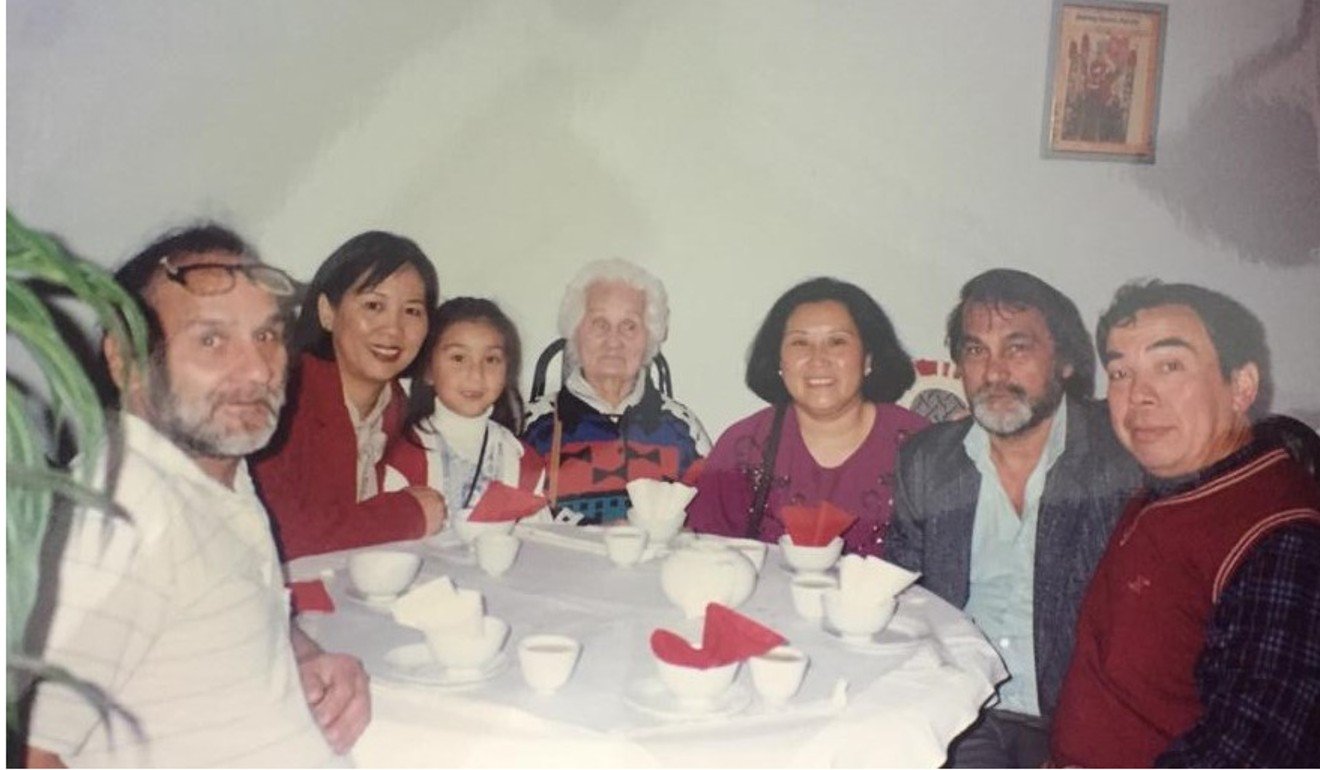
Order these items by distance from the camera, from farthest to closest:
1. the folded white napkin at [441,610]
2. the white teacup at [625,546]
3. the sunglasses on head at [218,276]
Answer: the white teacup at [625,546], the sunglasses on head at [218,276], the folded white napkin at [441,610]

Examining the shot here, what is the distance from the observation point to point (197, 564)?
1107mm

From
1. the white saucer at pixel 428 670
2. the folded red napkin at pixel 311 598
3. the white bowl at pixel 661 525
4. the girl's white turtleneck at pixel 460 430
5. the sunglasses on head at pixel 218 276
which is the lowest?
the white saucer at pixel 428 670

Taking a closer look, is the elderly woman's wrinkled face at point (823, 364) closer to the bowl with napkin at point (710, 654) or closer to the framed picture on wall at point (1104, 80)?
the framed picture on wall at point (1104, 80)

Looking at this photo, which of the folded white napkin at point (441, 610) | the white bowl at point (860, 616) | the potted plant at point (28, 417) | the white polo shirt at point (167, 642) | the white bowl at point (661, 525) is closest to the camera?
the potted plant at point (28, 417)

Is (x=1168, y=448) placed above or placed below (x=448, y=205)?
below

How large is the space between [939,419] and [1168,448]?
0.43m

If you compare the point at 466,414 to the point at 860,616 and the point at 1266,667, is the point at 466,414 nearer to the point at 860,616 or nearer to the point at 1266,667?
the point at 860,616

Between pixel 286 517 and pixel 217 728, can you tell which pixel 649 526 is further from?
pixel 217 728

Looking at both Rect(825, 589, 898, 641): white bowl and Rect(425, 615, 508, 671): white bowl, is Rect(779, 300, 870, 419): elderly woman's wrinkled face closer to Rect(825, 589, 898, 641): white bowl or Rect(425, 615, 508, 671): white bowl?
Rect(825, 589, 898, 641): white bowl

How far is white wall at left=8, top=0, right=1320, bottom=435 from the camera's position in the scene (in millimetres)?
1619

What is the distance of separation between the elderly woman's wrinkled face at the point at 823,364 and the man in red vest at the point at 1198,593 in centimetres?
45

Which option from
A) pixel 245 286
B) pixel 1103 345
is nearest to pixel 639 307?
pixel 245 286

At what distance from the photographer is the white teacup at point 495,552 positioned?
1.49 metres

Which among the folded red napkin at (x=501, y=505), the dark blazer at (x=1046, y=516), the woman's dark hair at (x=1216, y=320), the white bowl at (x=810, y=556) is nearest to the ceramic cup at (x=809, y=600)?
the white bowl at (x=810, y=556)
